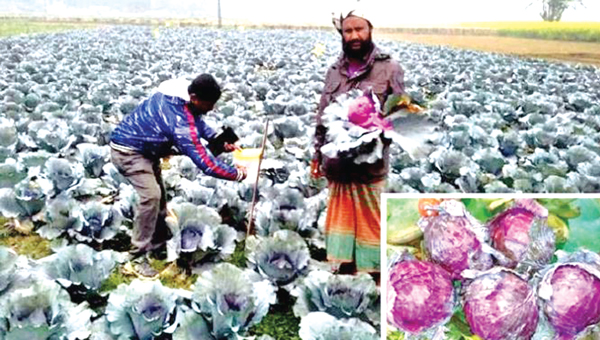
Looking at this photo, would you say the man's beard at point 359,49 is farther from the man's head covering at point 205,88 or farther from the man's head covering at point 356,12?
the man's head covering at point 205,88

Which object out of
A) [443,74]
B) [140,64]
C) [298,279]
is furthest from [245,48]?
[298,279]

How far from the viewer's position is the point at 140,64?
14859 millimetres

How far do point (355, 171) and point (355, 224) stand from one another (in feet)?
0.97

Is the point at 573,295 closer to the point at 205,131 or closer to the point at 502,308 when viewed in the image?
the point at 502,308

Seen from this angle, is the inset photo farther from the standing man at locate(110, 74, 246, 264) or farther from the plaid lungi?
the standing man at locate(110, 74, 246, 264)

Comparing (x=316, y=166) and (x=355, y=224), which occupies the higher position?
(x=316, y=166)

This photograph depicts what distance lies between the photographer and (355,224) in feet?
11.7

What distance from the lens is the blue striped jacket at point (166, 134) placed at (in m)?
3.69

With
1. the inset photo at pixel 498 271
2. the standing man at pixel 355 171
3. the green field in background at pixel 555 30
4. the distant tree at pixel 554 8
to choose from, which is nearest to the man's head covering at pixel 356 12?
the standing man at pixel 355 171

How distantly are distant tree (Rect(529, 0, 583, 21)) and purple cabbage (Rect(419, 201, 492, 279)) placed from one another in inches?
1110

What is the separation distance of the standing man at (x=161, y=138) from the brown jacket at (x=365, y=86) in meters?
0.62

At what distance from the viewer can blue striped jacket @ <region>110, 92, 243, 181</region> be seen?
12.1 ft

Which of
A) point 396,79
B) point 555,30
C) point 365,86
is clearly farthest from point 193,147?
point 555,30

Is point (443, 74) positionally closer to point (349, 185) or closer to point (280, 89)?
point (280, 89)
